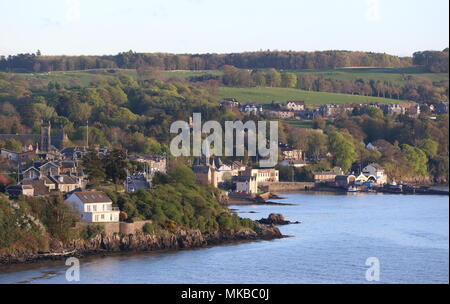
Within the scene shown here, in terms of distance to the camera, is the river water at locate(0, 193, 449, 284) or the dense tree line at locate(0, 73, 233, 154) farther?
the dense tree line at locate(0, 73, 233, 154)

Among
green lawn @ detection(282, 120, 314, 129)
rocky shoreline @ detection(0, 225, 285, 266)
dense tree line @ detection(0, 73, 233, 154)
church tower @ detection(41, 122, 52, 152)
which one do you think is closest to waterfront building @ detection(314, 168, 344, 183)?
dense tree line @ detection(0, 73, 233, 154)

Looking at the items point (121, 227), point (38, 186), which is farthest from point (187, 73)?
point (121, 227)

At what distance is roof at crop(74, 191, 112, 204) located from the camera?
20.2 m

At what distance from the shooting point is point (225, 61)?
2657 inches

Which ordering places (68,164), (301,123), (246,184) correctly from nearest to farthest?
(68,164)
(246,184)
(301,123)

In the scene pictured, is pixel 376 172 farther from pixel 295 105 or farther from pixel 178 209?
pixel 178 209

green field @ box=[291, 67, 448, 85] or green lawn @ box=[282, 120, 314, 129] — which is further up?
green field @ box=[291, 67, 448, 85]

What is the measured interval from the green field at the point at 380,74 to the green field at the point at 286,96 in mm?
3425

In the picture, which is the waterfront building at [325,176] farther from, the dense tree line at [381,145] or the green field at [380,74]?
the green field at [380,74]

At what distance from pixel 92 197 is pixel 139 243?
1.16 meters

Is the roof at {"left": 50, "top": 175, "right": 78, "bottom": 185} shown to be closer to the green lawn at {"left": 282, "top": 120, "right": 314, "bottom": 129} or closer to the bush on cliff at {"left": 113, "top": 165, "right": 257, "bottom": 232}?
the bush on cliff at {"left": 113, "top": 165, "right": 257, "bottom": 232}

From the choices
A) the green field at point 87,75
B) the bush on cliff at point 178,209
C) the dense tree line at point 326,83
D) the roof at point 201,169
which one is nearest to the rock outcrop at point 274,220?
the bush on cliff at point 178,209

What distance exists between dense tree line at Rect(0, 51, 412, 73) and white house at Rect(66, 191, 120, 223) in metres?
43.8

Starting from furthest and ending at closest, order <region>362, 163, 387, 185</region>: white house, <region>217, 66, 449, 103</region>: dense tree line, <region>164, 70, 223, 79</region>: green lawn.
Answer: <region>164, 70, 223, 79</region>: green lawn, <region>217, 66, 449, 103</region>: dense tree line, <region>362, 163, 387, 185</region>: white house
